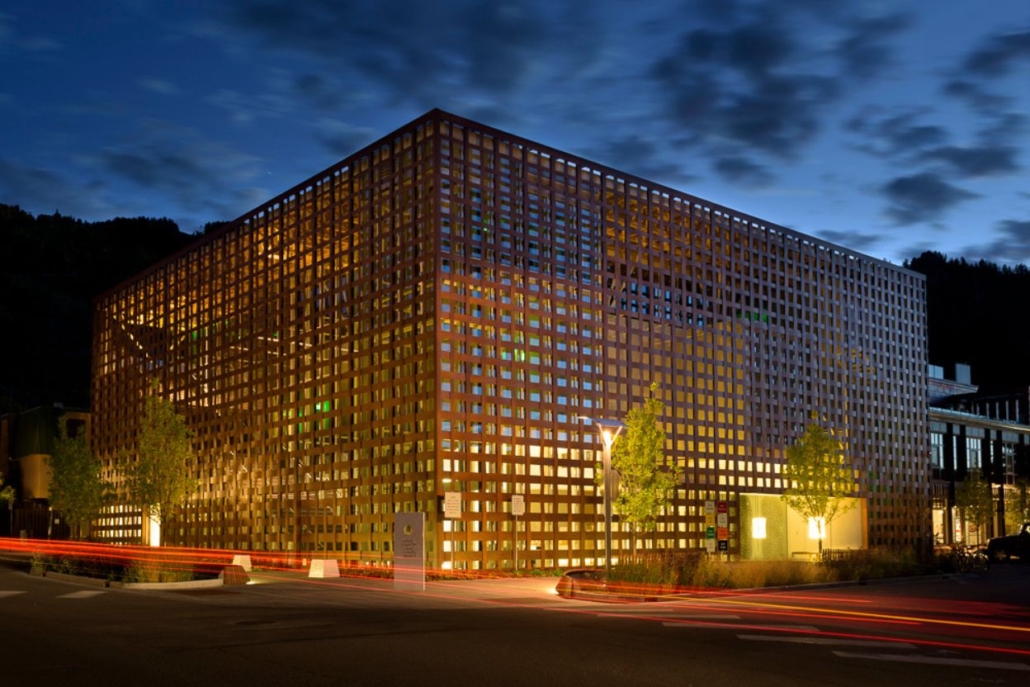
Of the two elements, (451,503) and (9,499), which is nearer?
(451,503)

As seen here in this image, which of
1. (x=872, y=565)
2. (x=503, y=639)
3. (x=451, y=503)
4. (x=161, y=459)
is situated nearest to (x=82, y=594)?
(x=451, y=503)

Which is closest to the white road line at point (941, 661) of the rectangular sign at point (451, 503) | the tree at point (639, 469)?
the rectangular sign at point (451, 503)

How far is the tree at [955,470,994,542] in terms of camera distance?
88.4 m

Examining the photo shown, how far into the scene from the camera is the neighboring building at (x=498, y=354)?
163ft

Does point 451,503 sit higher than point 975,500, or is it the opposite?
point 451,503

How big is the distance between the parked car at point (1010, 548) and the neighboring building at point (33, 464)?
79.5m

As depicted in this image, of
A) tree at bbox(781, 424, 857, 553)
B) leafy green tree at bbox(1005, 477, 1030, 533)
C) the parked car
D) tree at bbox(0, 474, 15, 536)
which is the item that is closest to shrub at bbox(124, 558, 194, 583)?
tree at bbox(781, 424, 857, 553)

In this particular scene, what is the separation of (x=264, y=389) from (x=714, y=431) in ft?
88.0

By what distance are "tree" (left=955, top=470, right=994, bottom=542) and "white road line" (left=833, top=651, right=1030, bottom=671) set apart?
3088 inches

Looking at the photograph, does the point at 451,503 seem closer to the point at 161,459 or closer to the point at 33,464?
the point at 161,459

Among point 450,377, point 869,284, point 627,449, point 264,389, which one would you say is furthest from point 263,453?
point 869,284

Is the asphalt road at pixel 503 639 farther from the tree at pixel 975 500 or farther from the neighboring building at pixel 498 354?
the tree at pixel 975 500

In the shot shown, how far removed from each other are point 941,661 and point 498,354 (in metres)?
35.1

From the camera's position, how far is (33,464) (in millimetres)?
106500
